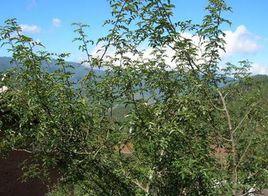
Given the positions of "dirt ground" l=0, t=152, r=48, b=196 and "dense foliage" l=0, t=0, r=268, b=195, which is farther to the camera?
"dirt ground" l=0, t=152, r=48, b=196

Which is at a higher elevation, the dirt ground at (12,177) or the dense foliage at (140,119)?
the dense foliage at (140,119)

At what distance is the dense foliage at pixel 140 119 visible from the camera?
538cm

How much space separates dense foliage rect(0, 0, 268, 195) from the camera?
17.6ft

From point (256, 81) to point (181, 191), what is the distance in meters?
2.11

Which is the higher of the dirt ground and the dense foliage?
the dense foliage

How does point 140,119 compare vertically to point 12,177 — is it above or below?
above

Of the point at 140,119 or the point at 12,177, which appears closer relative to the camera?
the point at 140,119

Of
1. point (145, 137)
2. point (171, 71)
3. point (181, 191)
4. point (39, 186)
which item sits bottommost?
point (39, 186)

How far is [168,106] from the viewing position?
5.64 meters

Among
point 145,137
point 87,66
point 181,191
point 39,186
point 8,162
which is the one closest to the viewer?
point 145,137

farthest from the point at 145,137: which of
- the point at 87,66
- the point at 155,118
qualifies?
the point at 87,66

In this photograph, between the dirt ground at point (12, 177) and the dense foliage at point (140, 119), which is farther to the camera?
the dirt ground at point (12, 177)

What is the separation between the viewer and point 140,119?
5309mm

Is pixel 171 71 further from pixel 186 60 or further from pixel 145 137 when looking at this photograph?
pixel 145 137
